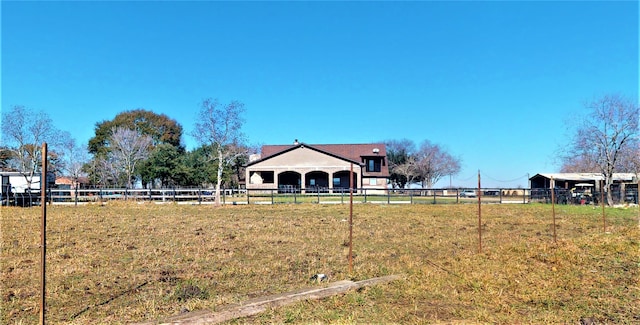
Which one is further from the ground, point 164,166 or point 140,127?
point 140,127

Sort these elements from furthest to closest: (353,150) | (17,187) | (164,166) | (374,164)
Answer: (353,150)
(374,164)
(164,166)
(17,187)

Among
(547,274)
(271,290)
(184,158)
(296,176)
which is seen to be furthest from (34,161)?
(547,274)

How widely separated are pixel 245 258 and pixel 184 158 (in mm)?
36617

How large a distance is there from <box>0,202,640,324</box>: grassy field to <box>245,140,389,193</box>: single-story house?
2815 cm

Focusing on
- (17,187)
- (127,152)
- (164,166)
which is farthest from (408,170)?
(17,187)

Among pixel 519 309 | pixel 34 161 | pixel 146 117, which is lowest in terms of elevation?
pixel 519 309

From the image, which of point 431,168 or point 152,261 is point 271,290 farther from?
point 431,168

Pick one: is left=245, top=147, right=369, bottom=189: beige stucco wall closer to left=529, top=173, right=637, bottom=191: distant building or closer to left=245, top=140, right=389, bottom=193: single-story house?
left=245, top=140, right=389, bottom=193: single-story house

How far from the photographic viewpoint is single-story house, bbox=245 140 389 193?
4059 cm

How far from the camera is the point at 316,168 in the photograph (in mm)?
40469

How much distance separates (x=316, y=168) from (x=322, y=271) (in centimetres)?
3421

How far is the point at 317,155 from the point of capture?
4125 centimetres

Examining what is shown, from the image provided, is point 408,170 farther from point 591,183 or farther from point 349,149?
point 591,183

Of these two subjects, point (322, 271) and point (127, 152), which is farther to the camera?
point (127, 152)
